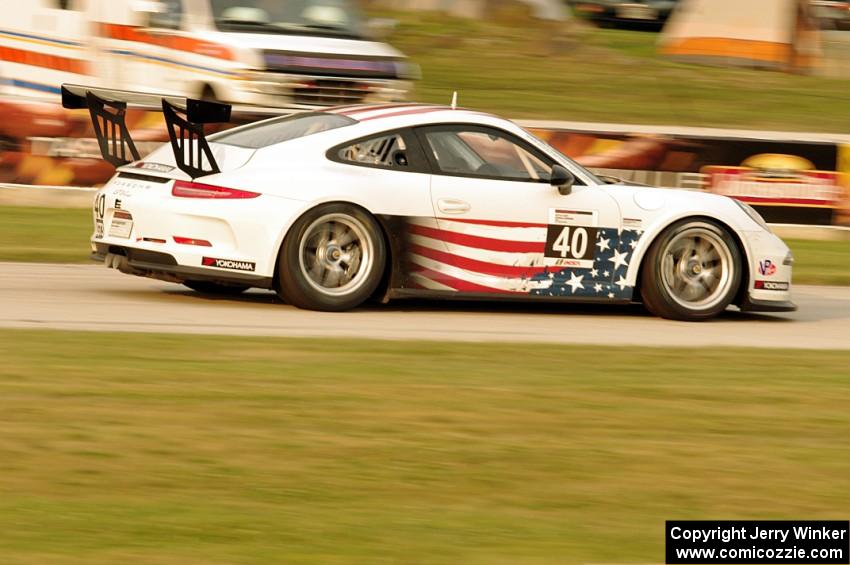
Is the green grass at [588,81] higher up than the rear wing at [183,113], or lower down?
higher up

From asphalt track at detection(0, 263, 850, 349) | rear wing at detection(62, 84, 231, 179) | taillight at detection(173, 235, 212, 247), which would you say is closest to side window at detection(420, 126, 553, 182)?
asphalt track at detection(0, 263, 850, 349)

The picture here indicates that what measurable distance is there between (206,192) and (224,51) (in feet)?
24.3

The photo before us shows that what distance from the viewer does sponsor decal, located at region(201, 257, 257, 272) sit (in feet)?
29.3

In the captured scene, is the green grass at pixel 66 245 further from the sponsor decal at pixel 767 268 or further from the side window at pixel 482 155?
the side window at pixel 482 155

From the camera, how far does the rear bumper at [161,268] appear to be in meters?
8.98

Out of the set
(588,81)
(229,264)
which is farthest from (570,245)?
(588,81)

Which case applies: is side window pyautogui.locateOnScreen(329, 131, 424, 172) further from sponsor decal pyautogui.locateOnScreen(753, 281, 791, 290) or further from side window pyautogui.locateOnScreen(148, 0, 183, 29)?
side window pyautogui.locateOnScreen(148, 0, 183, 29)

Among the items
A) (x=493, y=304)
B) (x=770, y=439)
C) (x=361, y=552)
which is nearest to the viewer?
(x=361, y=552)

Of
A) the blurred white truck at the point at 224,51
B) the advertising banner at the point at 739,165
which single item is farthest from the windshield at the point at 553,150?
the blurred white truck at the point at 224,51

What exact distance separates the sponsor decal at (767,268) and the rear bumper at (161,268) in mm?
3371

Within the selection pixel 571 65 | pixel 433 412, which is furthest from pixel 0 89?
pixel 571 65

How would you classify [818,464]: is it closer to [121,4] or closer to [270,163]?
[270,163]

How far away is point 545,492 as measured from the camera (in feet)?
17.3

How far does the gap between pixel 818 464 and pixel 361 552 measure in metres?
2.24
